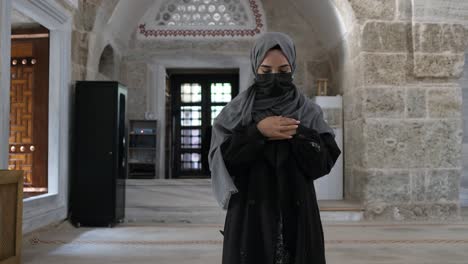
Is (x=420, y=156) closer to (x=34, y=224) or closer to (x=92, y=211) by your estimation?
(x=92, y=211)

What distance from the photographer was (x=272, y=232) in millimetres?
1397

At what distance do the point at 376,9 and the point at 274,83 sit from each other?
14.8ft

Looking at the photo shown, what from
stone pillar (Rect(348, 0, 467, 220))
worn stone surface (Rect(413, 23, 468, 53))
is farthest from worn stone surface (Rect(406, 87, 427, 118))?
worn stone surface (Rect(413, 23, 468, 53))

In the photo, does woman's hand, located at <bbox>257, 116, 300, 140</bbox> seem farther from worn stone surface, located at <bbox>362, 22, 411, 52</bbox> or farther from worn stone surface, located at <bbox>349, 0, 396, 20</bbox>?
worn stone surface, located at <bbox>349, 0, 396, 20</bbox>

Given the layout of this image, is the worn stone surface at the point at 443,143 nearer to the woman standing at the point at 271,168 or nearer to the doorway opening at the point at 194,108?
the woman standing at the point at 271,168

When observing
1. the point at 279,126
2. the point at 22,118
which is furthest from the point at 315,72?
the point at 279,126

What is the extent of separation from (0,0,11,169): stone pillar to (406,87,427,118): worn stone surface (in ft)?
13.5

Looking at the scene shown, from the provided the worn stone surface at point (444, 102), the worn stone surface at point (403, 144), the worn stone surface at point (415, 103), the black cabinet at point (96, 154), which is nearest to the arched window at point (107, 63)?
the black cabinet at point (96, 154)

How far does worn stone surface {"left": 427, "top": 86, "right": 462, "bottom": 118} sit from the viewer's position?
5465 millimetres

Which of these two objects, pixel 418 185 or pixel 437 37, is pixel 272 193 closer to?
pixel 418 185

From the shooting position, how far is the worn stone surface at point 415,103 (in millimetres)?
5449

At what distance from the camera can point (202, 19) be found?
8.03 m

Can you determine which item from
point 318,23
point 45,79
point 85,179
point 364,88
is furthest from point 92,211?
point 318,23

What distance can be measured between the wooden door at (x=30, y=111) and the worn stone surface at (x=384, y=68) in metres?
3.54
